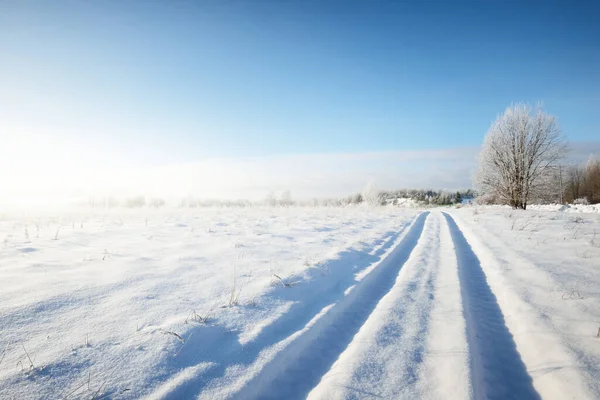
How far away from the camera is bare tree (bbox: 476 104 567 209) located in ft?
81.7

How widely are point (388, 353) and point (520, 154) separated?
3098 centimetres

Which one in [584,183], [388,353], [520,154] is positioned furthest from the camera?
[584,183]

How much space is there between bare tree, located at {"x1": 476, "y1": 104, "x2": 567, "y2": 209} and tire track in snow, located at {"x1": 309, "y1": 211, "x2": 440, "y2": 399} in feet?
93.6

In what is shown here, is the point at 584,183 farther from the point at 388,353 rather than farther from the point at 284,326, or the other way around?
the point at 284,326

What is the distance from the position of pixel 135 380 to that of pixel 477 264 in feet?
26.4

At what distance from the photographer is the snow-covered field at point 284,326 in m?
2.58

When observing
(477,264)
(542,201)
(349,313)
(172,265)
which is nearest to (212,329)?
(349,313)

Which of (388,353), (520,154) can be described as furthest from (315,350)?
(520,154)

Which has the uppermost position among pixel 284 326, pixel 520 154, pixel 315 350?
pixel 520 154

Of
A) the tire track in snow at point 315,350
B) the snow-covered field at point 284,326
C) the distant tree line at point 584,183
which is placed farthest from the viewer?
the distant tree line at point 584,183

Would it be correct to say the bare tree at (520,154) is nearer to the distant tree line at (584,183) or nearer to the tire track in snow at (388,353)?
the tire track in snow at (388,353)

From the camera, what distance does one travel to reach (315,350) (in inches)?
132

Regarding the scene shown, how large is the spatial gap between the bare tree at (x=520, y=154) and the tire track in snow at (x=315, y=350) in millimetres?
28768

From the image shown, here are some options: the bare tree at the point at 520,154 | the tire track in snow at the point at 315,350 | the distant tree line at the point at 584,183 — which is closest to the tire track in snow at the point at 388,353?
Answer: the tire track in snow at the point at 315,350
